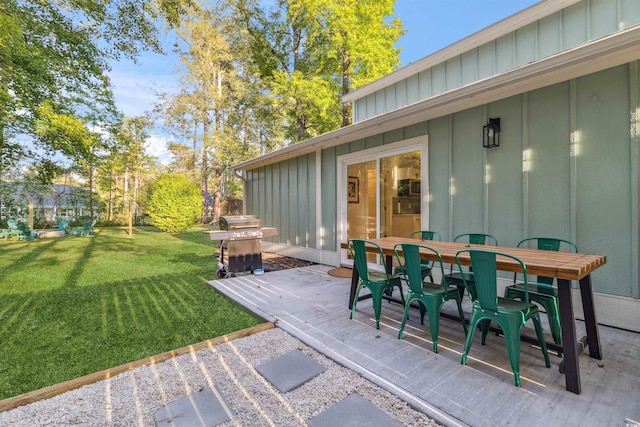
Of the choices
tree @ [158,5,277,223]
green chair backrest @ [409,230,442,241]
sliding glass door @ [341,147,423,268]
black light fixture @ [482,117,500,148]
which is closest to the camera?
black light fixture @ [482,117,500,148]

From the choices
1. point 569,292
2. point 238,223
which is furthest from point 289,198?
point 569,292

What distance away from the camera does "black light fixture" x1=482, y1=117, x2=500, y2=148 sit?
3.52 m

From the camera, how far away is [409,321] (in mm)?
2980

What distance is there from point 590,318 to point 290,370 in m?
2.31

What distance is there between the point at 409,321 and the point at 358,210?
282 cm

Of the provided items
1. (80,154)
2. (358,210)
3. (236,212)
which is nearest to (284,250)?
(358,210)

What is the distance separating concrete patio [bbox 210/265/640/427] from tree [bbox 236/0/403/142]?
10141 mm

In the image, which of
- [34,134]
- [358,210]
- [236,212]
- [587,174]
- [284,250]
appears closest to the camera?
[587,174]

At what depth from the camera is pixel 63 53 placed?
6711 mm

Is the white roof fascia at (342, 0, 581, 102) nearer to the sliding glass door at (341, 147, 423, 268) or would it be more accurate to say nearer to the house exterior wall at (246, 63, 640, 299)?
the house exterior wall at (246, 63, 640, 299)

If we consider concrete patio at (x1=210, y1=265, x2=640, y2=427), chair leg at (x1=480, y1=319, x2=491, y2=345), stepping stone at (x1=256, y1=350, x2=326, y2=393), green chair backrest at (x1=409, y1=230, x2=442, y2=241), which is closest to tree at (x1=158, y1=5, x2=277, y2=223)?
green chair backrest at (x1=409, y1=230, x2=442, y2=241)

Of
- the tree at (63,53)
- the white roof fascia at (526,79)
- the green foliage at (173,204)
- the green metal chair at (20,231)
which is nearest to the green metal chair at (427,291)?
the white roof fascia at (526,79)

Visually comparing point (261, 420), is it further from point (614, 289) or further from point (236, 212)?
point (236, 212)

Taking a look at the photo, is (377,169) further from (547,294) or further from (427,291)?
(547,294)
